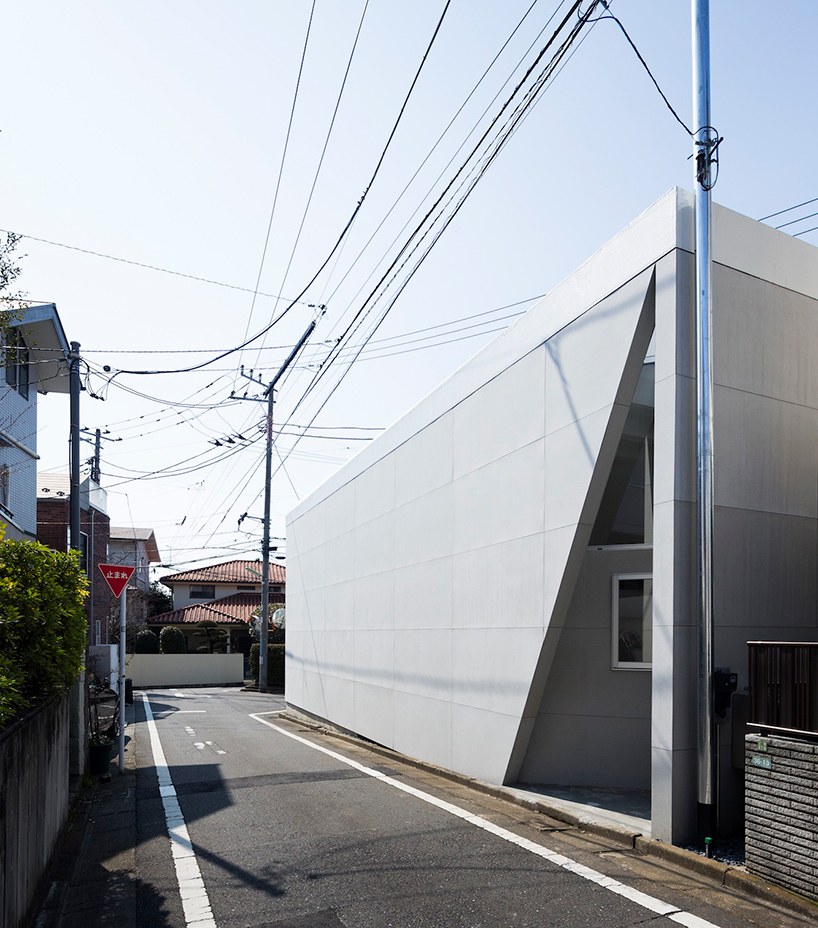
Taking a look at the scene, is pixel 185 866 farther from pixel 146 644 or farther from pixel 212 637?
pixel 212 637

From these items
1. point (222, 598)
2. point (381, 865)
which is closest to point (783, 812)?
point (381, 865)

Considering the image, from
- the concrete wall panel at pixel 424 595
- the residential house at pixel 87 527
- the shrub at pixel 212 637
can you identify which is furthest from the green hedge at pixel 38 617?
the shrub at pixel 212 637

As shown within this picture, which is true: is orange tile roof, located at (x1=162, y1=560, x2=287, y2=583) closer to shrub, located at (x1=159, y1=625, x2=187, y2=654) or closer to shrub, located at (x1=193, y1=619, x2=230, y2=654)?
shrub, located at (x1=193, y1=619, x2=230, y2=654)

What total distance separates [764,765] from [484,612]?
5172mm

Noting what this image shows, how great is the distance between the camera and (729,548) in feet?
24.8

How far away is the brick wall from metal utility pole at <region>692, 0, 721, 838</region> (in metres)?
0.63

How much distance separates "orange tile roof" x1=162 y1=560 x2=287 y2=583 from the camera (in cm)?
5041

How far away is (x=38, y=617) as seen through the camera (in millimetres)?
6844

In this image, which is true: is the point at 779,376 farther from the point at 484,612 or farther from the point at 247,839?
the point at 247,839

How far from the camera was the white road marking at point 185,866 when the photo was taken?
5.84 meters

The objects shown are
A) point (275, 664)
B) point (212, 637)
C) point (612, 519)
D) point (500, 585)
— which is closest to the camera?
point (612, 519)

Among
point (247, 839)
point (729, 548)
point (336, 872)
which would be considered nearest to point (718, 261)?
point (729, 548)

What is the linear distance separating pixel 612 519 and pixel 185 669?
3241 centimetres

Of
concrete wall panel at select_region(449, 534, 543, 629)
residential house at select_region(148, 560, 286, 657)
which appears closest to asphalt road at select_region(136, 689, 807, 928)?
concrete wall panel at select_region(449, 534, 543, 629)
